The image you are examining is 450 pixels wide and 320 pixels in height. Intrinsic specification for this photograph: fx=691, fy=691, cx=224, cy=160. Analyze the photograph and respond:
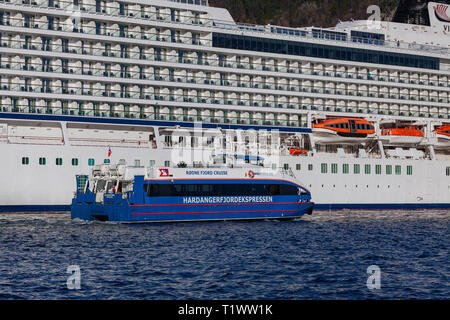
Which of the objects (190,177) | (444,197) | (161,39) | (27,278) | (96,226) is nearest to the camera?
(27,278)

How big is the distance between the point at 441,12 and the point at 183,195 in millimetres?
43039

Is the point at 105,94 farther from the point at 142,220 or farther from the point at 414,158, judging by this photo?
the point at 414,158

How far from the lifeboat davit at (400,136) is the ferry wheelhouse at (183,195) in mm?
17133

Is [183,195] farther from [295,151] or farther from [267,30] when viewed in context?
[267,30]

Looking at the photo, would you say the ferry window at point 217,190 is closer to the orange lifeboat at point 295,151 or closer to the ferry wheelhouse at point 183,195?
the ferry wheelhouse at point 183,195

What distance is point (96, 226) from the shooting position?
40.5m

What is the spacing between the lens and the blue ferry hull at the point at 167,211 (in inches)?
1657

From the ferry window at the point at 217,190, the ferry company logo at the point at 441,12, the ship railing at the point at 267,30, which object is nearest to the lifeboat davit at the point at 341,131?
the ship railing at the point at 267,30

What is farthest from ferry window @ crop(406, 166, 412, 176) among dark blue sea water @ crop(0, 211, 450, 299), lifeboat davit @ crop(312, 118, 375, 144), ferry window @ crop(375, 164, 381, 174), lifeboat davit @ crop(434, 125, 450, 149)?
dark blue sea water @ crop(0, 211, 450, 299)

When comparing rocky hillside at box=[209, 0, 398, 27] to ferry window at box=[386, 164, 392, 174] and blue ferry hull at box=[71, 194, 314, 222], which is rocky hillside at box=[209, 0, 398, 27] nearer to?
ferry window at box=[386, 164, 392, 174]

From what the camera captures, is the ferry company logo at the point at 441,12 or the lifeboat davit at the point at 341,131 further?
the ferry company logo at the point at 441,12

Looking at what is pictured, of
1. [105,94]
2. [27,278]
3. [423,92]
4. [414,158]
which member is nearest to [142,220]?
[105,94]

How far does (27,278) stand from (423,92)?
169ft

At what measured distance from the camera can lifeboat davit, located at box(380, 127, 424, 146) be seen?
2402 inches
